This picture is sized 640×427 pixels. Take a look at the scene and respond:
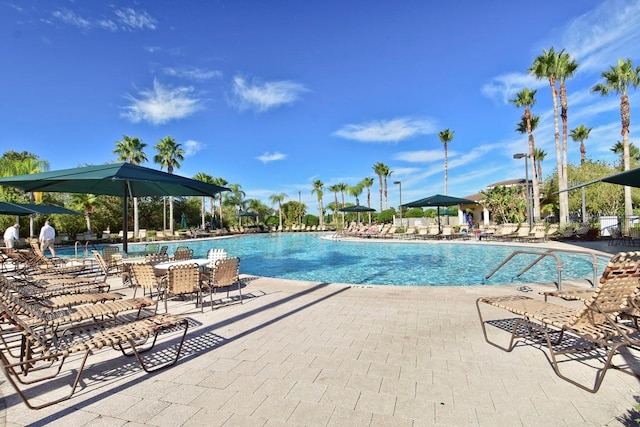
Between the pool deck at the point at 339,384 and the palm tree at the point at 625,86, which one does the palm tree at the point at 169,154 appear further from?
the palm tree at the point at 625,86

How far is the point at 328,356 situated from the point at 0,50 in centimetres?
1518

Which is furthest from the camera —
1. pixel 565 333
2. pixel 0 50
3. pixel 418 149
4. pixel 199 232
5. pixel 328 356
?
pixel 418 149

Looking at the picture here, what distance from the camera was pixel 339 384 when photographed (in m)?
2.61

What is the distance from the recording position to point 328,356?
3160 millimetres

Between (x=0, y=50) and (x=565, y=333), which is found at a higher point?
(x=0, y=50)

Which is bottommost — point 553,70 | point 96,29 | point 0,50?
point 0,50

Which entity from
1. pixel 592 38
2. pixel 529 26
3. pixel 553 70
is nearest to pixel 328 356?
pixel 529 26

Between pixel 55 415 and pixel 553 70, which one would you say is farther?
pixel 553 70

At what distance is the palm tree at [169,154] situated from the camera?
29328 mm

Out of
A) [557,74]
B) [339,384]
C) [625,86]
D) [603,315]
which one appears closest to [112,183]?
[339,384]

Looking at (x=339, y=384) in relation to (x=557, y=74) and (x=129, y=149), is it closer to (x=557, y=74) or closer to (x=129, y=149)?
(x=557, y=74)

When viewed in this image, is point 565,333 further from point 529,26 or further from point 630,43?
point 630,43

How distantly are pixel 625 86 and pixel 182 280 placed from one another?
1018 inches

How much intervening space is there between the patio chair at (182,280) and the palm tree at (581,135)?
45278 mm
